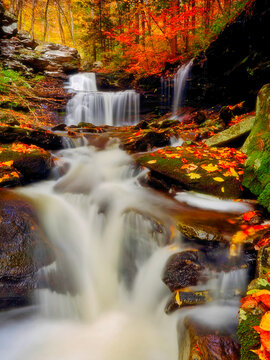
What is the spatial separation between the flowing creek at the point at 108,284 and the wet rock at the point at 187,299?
0.24 ft

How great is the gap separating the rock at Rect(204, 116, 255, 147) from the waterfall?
23.4 feet

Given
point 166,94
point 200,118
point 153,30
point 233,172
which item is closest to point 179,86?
point 166,94

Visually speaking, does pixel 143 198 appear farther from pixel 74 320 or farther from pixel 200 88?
pixel 200 88

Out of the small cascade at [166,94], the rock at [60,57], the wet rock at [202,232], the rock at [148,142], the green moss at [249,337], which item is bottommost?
the green moss at [249,337]

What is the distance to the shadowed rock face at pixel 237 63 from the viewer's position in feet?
20.8

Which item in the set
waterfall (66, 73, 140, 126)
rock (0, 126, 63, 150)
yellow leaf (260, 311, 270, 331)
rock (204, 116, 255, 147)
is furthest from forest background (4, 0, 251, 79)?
yellow leaf (260, 311, 270, 331)

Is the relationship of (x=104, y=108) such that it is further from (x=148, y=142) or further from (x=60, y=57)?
(x=60, y=57)

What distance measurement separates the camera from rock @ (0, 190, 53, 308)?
2.97 metres

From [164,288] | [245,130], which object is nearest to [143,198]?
[164,288]

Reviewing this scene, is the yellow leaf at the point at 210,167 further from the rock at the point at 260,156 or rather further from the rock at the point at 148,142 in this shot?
the rock at the point at 148,142

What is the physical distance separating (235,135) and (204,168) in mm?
1681

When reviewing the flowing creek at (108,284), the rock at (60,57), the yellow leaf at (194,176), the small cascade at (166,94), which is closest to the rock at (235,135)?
the yellow leaf at (194,176)

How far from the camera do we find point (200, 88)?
10008mm

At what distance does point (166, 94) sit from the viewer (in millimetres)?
11703
